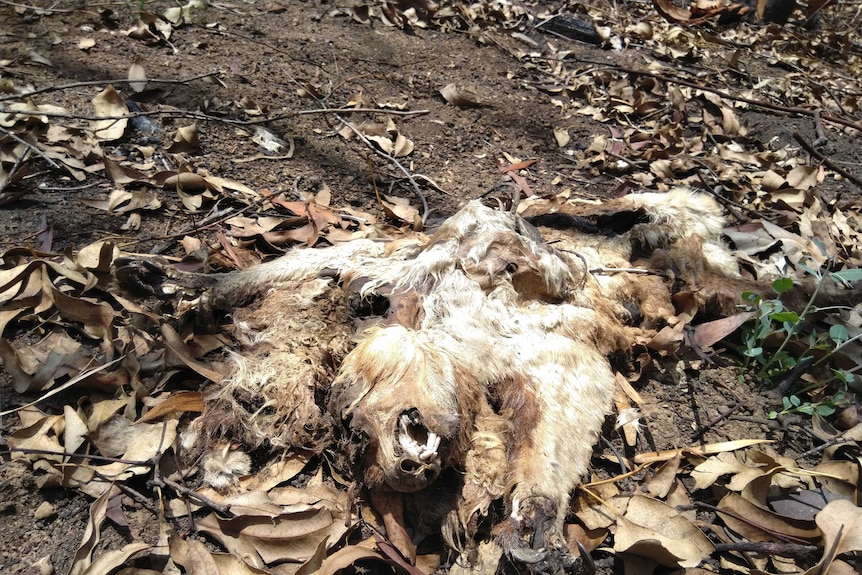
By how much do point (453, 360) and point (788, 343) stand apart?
5.20ft

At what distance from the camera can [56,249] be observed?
2518 millimetres

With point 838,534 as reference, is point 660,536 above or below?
below

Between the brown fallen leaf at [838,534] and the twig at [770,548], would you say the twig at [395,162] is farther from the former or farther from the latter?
the brown fallen leaf at [838,534]

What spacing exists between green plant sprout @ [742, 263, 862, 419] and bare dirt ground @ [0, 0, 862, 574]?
8 centimetres

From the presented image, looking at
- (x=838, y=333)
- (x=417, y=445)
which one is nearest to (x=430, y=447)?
(x=417, y=445)

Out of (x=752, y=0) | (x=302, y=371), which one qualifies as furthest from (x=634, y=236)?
(x=752, y=0)

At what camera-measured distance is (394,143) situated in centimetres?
367

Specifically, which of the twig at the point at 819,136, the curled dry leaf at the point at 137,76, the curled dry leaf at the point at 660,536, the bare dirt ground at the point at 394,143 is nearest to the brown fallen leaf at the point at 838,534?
the bare dirt ground at the point at 394,143

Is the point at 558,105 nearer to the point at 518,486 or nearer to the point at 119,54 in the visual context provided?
the point at 119,54

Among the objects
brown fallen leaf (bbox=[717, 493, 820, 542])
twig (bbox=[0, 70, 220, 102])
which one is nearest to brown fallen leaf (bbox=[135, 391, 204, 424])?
brown fallen leaf (bbox=[717, 493, 820, 542])

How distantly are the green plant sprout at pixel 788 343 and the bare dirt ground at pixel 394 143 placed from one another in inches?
3.3

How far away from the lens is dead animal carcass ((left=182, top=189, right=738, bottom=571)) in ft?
5.77

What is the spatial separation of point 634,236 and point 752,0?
5.24m

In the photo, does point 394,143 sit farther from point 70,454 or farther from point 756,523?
point 756,523
